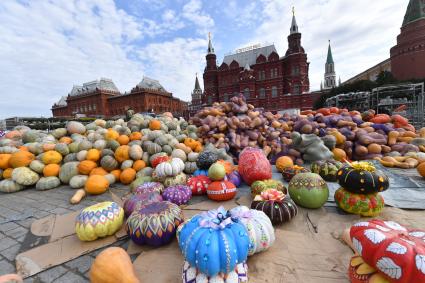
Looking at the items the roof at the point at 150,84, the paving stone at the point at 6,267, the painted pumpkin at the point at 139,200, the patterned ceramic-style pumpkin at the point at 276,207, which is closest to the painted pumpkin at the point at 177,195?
the painted pumpkin at the point at 139,200

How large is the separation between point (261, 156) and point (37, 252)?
3.51 meters

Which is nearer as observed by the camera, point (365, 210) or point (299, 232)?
point (299, 232)

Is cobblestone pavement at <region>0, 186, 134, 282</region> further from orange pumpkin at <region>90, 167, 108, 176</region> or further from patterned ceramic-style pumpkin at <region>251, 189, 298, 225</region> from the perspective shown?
patterned ceramic-style pumpkin at <region>251, 189, 298, 225</region>

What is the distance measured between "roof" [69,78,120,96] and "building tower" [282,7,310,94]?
4900cm

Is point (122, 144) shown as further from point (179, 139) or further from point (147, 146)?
point (179, 139)

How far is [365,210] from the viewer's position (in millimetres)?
2730

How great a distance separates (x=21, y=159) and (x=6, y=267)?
378 cm

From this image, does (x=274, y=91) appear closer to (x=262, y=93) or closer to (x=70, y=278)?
(x=262, y=93)

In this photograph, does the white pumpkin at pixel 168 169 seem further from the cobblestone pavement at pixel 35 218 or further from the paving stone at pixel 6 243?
the paving stone at pixel 6 243

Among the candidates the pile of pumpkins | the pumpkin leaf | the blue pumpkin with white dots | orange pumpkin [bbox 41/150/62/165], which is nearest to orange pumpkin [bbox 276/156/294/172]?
the pile of pumpkins

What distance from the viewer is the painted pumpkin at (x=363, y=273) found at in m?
1.48

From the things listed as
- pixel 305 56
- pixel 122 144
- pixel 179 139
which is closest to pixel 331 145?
pixel 179 139

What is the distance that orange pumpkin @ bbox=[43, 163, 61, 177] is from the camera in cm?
482

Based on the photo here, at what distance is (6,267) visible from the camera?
2135 mm
